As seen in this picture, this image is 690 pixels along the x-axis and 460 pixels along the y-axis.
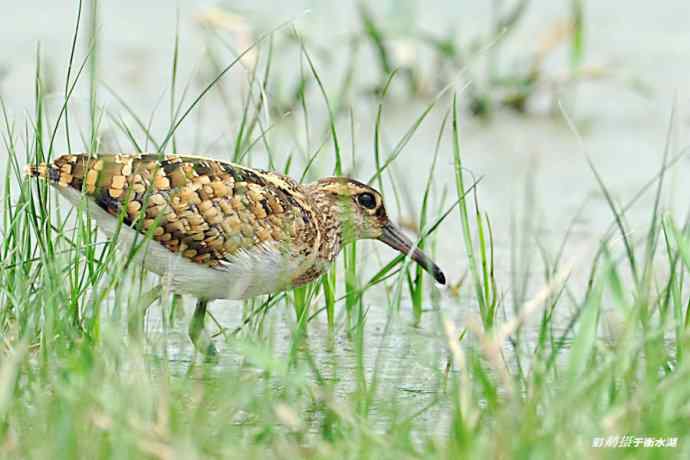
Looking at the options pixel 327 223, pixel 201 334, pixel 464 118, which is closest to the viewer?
pixel 201 334

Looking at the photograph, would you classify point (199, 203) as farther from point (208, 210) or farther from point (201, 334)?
point (201, 334)

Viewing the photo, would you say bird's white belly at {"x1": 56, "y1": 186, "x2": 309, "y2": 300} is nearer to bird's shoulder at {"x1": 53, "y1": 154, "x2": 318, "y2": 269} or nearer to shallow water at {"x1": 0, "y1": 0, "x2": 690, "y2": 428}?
bird's shoulder at {"x1": 53, "y1": 154, "x2": 318, "y2": 269}

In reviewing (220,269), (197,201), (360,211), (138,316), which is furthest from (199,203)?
(138,316)

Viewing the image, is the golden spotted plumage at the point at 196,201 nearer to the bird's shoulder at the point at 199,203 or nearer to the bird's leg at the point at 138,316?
the bird's shoulder at the point at 199,203

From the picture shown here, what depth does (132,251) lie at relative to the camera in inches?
189

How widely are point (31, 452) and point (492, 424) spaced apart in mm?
1181

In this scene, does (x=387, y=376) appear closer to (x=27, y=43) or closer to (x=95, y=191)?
(x=95, y=191)

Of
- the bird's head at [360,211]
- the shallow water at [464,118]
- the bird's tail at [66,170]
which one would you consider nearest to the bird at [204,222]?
the bird's tail at [66,170]

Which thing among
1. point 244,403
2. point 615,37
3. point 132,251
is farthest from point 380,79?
point 244,403

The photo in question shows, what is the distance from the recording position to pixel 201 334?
5.71 m

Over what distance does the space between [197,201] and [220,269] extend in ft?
0.77

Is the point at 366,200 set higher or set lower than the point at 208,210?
higher

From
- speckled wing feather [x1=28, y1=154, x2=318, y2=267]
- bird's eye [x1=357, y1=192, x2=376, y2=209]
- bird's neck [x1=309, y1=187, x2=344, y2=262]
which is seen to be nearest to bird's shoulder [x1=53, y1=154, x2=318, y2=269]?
speckled wing feather [x1=28, y1=154, x2=318, y2=267]

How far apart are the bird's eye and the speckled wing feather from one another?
0.34 meters
